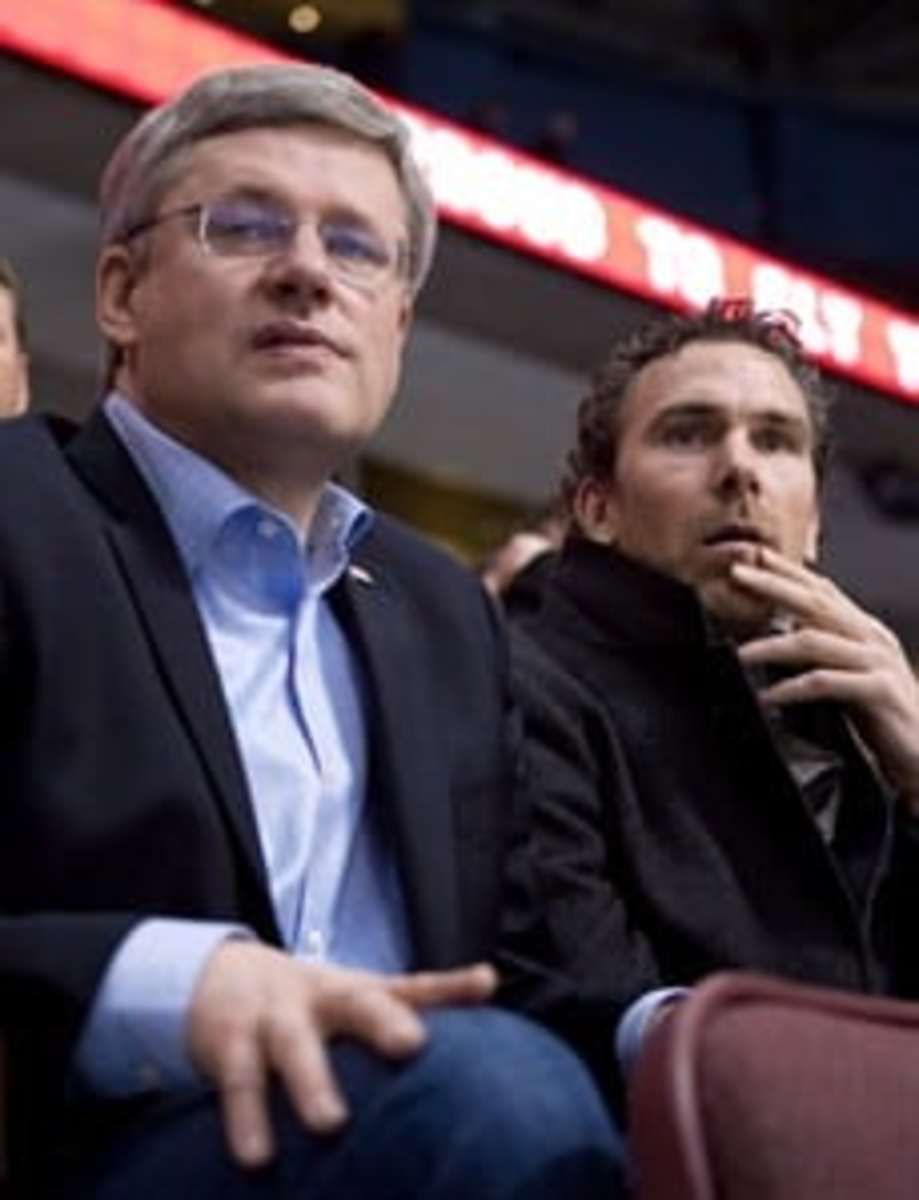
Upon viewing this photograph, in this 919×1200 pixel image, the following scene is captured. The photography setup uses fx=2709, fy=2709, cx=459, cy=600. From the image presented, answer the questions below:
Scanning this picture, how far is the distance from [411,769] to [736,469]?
589 mm

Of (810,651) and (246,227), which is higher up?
(246,227)

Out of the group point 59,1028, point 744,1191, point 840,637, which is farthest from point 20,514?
point 840,637

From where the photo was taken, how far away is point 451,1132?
1.04m

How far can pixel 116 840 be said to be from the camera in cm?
124

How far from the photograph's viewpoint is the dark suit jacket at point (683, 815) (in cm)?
162

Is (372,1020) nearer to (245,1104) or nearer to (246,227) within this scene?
(245,1104)

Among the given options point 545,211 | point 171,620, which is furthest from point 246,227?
point 545,211

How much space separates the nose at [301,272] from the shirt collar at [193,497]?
0.10 m

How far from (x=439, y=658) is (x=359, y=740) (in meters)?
0.11

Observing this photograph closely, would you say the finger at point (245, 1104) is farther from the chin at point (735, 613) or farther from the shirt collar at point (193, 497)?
the chin at point (735, 613)

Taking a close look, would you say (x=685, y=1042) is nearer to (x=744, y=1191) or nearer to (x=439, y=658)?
(x=744, y=1191)

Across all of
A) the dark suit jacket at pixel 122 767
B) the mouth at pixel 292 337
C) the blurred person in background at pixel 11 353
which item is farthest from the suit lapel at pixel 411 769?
the blurred person in background at pixel 11 353

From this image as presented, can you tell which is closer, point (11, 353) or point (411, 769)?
point (411, 769)

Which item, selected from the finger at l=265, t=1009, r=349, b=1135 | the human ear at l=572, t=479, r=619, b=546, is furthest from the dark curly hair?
the finger at l=265, t=1009, r=349, b=1135
